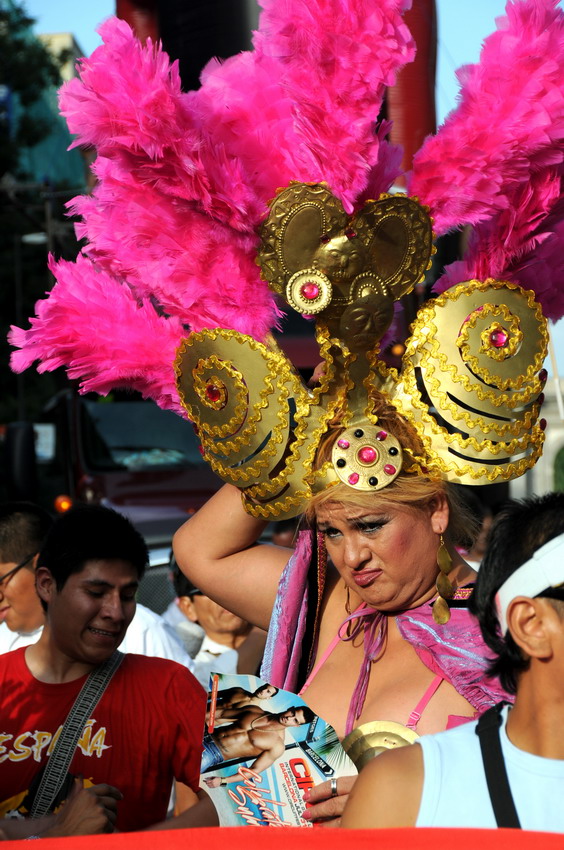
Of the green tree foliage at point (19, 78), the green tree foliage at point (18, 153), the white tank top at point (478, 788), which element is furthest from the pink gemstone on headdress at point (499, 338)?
the green tree foliage at point (19, 78)

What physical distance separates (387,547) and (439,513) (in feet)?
0.52

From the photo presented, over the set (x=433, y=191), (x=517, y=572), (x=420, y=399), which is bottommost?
(x=517, y=572)

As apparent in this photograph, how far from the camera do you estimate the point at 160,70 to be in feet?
7.11

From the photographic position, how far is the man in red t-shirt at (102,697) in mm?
2697

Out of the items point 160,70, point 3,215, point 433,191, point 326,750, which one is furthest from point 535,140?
point 3,215

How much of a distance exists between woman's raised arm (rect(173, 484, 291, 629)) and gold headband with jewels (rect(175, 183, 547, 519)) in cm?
28

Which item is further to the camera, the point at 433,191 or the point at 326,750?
the point at 433,191

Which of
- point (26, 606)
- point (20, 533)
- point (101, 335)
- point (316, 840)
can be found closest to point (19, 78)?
point (20, 533)

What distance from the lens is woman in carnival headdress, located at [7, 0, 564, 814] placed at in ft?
7.24

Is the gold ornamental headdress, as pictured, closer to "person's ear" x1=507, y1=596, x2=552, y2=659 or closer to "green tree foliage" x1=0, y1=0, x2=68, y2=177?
"person's ear" x1=507, y1=596, x2=552, y2=659

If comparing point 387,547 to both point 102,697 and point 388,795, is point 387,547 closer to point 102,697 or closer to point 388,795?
point 388,795

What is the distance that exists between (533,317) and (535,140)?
403 millimetres

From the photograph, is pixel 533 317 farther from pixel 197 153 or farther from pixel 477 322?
pixel 197 153

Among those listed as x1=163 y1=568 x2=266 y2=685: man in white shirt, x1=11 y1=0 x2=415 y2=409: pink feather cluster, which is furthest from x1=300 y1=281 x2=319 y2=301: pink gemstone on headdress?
x1=163 y1=568 x2=266 y2=685: man in white shirt
